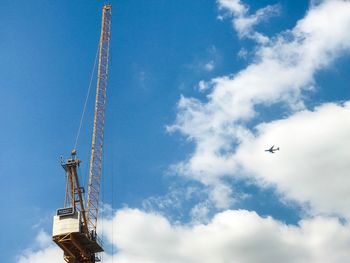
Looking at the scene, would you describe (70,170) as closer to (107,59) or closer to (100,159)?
(100,159)

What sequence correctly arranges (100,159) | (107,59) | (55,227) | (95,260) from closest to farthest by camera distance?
(55,227) → (95,260) → (100,159) → (107,59)

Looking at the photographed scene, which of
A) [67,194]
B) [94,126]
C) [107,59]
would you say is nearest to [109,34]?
[107,59]

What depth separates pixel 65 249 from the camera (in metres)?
137

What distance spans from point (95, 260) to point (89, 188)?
856 inches

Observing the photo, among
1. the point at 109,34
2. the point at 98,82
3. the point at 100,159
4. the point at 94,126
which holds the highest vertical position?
the point at 109,34

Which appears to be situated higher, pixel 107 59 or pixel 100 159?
pixel 107 59

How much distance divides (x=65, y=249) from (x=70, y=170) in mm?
21843

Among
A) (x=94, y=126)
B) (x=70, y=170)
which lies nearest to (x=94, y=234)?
(x=70, y=170)

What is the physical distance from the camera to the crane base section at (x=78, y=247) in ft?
440

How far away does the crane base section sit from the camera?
13425 cm

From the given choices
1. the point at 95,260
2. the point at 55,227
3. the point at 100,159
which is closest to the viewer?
the point at 55,227

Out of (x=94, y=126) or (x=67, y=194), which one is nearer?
(x=67, y=194)

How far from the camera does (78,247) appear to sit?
137375 mm

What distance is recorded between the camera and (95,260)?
143m
